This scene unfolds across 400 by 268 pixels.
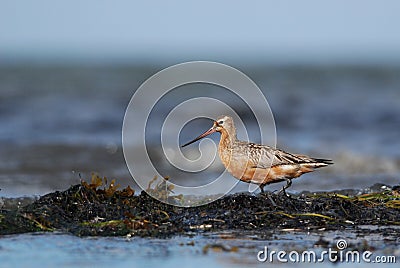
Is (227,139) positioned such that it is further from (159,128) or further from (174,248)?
(159,128)

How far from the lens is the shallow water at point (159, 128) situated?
12.2 meters

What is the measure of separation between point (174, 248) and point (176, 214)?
101 centimetres

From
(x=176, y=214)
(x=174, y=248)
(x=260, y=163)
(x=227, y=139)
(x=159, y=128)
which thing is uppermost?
(x=159, y=128)

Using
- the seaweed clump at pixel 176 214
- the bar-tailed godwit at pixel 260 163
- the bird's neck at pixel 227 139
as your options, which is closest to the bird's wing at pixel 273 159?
the bar-tailed godwit at pixel 260 163

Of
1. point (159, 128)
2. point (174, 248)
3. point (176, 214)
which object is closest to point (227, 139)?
point (176, 214)

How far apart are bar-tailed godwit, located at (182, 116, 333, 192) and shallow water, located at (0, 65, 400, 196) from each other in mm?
2013

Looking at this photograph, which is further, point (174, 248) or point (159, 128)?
point (159, 128)

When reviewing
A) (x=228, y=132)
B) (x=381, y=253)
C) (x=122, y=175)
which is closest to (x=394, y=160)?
(x=122, y=175)

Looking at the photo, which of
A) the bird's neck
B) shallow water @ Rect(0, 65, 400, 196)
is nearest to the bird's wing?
the bird's neck

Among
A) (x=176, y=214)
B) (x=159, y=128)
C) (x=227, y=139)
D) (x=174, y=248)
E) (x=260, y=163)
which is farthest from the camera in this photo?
(x=159, y=128)

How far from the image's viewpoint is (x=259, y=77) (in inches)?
1351

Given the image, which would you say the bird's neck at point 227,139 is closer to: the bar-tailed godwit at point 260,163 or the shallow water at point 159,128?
the bar-tailed godwit at point 260,163

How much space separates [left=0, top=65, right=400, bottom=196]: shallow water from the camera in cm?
1222

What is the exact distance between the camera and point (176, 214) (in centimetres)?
779
